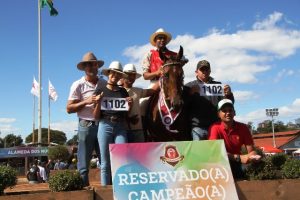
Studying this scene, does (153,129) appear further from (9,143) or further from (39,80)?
(9,143)

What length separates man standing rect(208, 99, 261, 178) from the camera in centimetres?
581

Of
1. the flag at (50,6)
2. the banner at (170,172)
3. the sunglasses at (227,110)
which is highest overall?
the flag at (50,6)

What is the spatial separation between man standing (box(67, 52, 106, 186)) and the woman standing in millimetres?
238

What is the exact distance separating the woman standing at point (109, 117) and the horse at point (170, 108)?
675 mm

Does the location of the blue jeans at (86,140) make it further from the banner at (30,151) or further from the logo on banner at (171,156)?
the banner at (30,151)

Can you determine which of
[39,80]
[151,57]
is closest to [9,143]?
[39,80]

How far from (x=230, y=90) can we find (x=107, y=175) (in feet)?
8.22

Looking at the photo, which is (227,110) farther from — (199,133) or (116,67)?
(116,67)

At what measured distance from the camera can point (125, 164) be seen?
5.15m

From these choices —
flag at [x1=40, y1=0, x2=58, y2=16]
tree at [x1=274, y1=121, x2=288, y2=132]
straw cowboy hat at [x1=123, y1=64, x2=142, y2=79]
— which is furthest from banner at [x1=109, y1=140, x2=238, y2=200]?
tree at [x1=274, y1=121, x2=288, y2=132]

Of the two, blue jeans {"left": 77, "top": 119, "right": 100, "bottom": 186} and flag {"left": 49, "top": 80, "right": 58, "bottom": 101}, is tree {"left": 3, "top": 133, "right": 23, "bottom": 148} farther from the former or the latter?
blue jeans {"left": 77, "top": 119, "right": 100, "bottom": 186}

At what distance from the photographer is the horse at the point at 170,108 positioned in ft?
21.2

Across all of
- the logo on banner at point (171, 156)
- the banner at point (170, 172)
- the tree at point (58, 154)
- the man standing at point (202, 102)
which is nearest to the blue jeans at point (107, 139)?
the banner at point (170, 172)

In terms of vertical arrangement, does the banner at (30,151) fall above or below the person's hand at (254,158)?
above
